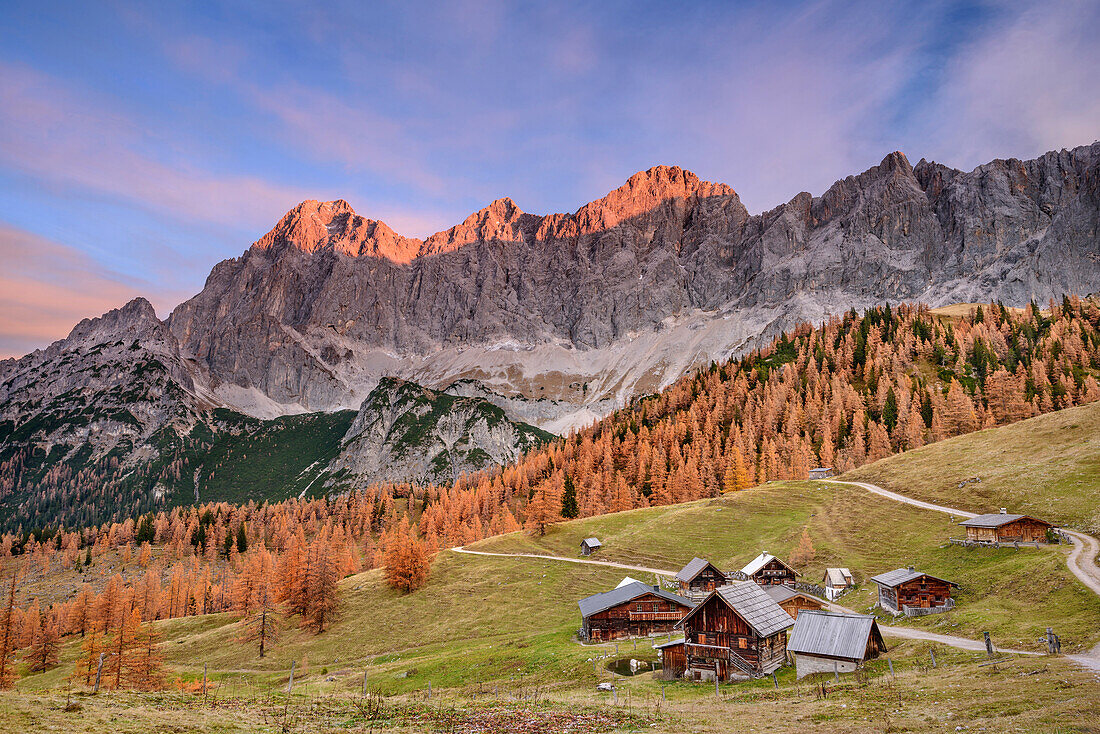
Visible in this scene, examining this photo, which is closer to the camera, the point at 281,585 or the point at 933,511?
the point at 933,511

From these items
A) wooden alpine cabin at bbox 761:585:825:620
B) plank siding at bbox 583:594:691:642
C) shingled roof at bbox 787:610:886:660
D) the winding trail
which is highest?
the winding trail

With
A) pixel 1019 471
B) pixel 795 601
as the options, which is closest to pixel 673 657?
pixel 795 601

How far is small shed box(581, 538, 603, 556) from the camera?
311ft

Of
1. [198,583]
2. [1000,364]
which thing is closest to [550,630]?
[198,583]

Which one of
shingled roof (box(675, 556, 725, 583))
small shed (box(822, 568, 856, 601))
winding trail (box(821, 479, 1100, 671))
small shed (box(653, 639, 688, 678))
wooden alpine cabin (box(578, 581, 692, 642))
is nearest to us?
winding trail (box(821, 479, 1100, 671))

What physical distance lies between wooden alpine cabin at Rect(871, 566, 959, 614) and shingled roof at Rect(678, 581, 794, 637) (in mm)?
14292

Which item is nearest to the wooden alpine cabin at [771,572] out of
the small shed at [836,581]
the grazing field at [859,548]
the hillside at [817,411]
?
the grazing field at [859,548]

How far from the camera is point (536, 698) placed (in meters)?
38.1

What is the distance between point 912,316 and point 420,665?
200817mm

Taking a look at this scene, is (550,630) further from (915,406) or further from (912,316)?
(912,316)

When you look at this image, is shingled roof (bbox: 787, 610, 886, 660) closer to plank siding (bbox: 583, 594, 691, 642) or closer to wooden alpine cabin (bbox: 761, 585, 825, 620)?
wooden alpine cabin (bbox: 761, 585, 825, 620)

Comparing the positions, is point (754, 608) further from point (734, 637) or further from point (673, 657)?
point (673, 657)

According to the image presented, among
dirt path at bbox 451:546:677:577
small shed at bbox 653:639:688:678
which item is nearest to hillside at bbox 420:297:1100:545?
dirt path at bbox 451:546:677:577

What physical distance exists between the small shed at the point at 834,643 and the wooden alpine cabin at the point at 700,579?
92.9ft
